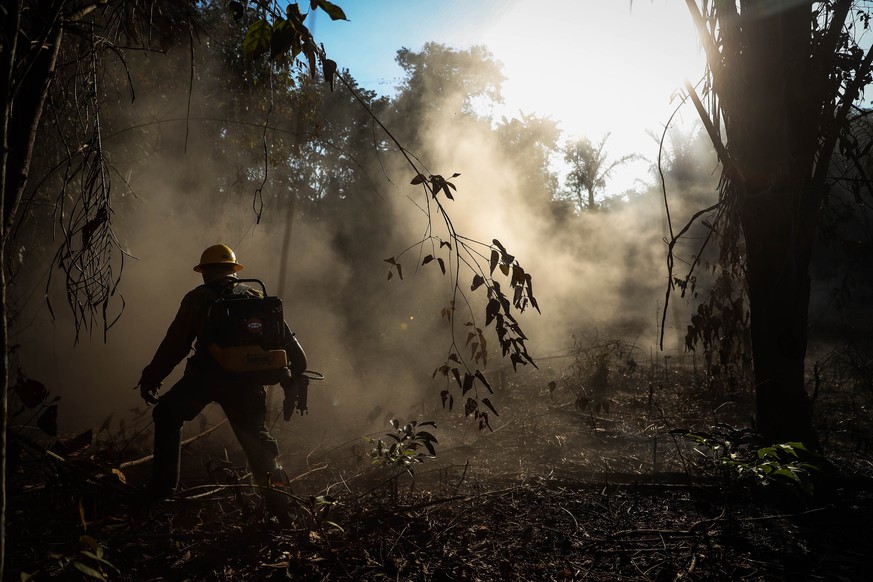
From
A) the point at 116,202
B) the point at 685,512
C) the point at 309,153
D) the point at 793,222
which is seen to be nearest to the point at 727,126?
the point at 793,222

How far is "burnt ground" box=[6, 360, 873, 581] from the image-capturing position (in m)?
2.30

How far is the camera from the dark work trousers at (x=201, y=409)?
9.71ft

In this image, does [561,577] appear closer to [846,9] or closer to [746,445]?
[746,445]

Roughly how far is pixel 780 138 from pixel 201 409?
4163mm

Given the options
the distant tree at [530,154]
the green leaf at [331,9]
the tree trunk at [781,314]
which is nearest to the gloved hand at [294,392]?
the green leaf at [331,9]

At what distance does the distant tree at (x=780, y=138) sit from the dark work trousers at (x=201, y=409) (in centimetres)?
340

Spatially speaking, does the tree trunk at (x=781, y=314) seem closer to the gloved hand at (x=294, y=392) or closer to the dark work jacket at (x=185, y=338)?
the gloved hand at (x=294, y=392)

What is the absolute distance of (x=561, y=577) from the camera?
229 cm

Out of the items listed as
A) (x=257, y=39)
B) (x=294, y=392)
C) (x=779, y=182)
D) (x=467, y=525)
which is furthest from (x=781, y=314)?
(x=257, y=39)

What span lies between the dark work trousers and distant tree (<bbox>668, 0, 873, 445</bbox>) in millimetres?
3395

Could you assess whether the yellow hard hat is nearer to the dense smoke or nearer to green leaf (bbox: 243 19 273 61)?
the dense smoke

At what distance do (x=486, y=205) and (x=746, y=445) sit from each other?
436 inches

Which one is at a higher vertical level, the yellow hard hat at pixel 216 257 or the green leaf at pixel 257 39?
the green leaf at pixel 257 39

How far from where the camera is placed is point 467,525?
287 cm
